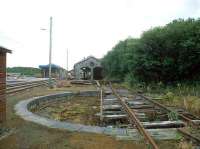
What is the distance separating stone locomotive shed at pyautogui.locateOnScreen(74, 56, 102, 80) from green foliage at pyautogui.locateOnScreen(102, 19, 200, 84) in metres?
28.7

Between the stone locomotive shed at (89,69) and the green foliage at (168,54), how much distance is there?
28.7 meters

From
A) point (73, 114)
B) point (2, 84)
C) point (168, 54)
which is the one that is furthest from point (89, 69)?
point (2, 84)

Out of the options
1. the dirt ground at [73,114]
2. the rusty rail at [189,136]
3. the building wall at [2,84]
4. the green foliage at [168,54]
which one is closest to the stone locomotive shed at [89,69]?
the green foliage at [168,54]

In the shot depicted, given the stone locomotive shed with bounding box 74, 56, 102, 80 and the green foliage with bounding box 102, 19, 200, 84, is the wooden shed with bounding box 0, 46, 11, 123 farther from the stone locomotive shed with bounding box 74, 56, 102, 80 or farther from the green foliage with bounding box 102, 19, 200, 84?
the stone locomotive shed with bounding box 74, 56, 102, 80

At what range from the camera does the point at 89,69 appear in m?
57.5

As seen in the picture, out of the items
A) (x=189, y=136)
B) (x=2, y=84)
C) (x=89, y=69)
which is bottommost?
(x=189, y=136)

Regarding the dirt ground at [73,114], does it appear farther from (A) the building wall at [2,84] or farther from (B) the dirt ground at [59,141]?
(A) the building wall at [2,84]

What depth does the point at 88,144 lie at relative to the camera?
7176 millimetres

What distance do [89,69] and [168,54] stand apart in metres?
34.0

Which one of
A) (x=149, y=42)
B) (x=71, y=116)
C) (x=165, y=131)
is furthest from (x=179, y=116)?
(x=149, y=42)

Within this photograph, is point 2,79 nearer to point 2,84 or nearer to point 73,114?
point 2,84

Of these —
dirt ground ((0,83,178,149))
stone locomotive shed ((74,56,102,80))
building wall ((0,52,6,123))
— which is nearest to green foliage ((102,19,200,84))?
dirt ground ((0,83,178,149))

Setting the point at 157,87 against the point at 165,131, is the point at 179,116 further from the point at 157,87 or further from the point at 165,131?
the point at 157,87

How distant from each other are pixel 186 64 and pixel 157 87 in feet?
9.29
